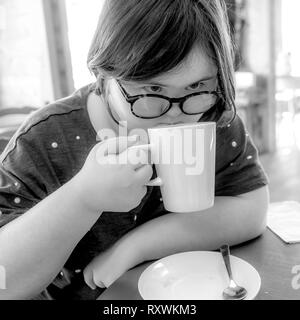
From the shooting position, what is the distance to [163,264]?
57cm

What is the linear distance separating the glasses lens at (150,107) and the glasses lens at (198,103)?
0.04m

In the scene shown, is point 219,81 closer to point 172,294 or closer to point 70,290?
point 172,294

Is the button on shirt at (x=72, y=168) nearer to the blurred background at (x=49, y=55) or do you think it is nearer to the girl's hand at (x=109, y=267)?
the girl's hand at (x=109, y=267)

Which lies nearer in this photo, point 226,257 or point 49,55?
point 226,257

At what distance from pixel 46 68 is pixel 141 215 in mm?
2178

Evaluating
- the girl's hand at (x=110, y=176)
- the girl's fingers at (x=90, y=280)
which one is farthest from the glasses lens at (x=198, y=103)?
the girl's fingers at (x=90, y=280)

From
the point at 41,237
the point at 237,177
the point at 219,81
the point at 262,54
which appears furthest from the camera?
the point at 262,54

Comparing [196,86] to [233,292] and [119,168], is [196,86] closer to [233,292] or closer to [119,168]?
[119,168]

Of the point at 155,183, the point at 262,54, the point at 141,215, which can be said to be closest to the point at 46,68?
the point at 141,215

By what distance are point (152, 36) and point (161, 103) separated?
11cm

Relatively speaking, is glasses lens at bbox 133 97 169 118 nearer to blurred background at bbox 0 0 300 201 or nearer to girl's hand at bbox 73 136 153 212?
girl's hand at bbox 73 136 153 212

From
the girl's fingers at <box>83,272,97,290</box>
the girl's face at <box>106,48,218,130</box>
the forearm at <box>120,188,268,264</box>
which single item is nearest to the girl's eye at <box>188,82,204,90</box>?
the girl's face at <box>106,48,218,130</box>

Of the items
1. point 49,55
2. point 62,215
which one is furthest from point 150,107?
point 49,55

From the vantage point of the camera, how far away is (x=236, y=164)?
77 centimetres
